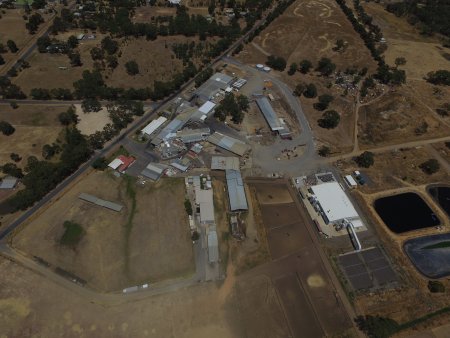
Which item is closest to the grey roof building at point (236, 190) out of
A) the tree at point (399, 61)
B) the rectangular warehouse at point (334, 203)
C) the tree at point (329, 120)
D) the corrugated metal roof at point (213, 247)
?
the corrugated metal roof at point (213, 247)

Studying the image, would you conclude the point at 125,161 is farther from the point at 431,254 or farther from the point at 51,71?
the point at 431,254

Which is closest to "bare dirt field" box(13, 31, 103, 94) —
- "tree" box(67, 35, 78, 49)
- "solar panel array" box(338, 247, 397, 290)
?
"tree" box(67, 35, 78, 49)

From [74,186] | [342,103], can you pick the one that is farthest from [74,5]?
[342,103]

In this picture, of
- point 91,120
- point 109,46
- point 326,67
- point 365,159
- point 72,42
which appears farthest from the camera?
point 72,42

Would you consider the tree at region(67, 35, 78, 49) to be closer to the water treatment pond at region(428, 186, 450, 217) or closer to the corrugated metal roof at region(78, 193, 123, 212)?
the corrugated metal roof at region(78, 193, 123, 212)

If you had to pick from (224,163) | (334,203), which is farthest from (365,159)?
(224,163)
